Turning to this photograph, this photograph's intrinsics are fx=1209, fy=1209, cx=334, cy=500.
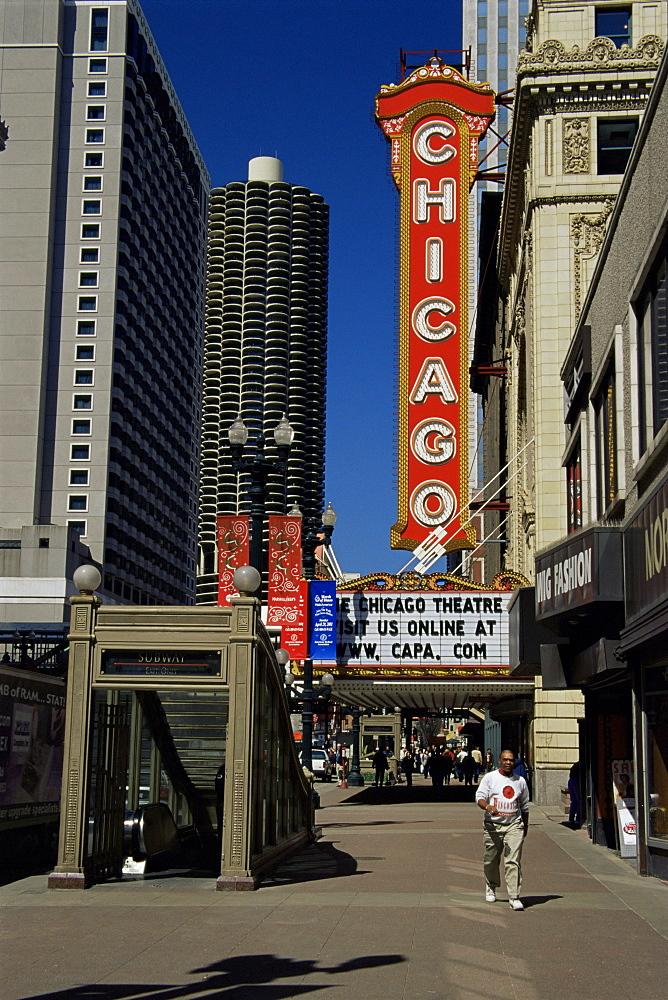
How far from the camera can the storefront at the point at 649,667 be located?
1528 cm

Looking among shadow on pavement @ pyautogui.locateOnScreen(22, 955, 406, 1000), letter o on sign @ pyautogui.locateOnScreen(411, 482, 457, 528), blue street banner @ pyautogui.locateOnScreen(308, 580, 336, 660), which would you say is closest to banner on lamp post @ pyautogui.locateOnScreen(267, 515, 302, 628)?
blue street banner @ pyautogui.locateOnScreen(308, 580, 336, 660)

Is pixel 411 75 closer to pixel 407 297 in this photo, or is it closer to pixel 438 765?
pixel 407 297

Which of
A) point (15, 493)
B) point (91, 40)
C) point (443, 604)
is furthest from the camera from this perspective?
point (91, 40)

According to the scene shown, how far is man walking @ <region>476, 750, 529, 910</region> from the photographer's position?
47.9ft

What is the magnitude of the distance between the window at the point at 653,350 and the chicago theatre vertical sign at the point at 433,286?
74.6ft

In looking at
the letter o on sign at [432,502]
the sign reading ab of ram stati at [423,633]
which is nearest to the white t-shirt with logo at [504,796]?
the sign reading ab of ram stati at [423,633]

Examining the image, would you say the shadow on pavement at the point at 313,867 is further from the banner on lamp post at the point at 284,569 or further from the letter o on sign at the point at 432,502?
the letter o on sign at the point at 432,502

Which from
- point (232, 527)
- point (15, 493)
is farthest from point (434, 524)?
point (15, 493)

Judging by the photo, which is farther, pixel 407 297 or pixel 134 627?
pixel 407 297

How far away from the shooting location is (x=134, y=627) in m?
16.0

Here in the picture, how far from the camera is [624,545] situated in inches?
693

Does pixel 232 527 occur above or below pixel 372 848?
above

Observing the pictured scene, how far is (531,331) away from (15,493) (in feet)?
275

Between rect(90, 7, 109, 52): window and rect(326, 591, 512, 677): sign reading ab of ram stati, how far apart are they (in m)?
102
